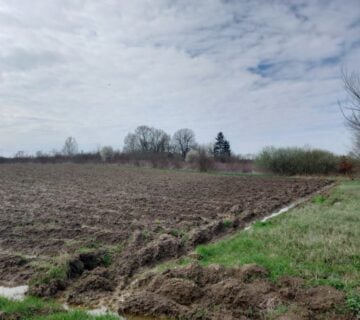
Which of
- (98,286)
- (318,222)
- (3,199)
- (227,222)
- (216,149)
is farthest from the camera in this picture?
(216,149)

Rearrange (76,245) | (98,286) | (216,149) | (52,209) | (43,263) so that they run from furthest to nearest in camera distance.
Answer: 1. (216,149)
2. (52,209)
3. (76,245)
4. (43,263)
5. (98,286)

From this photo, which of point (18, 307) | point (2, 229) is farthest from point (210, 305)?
point (2, 229)

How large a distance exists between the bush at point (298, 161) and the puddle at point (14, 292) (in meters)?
31.2

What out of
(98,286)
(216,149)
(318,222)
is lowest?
(98,286)

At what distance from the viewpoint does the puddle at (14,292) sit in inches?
187

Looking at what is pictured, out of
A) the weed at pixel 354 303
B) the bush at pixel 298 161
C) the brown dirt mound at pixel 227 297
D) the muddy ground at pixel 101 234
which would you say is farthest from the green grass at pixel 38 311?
the bush at pixel 298 161

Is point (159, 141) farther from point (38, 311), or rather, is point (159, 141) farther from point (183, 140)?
point (38, 311)

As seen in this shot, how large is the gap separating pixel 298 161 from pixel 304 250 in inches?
1119

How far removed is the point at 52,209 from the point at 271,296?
9317 millimetres

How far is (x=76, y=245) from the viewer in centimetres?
711

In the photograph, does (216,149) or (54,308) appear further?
(216,149)

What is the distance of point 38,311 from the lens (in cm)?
413

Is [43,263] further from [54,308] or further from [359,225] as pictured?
[359,225]

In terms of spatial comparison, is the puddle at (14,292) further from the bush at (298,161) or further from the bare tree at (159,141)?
the bare tree at (159,141)
